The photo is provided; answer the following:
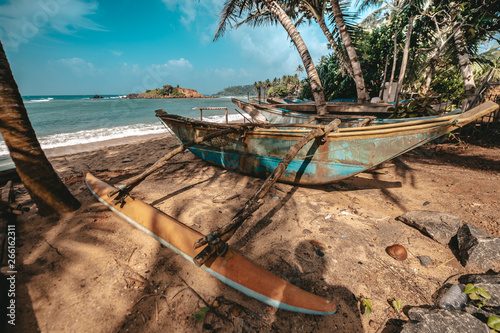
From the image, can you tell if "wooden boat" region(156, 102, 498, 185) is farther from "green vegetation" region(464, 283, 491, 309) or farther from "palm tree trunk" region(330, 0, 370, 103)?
"palm tree trunk" region(330, 0, 370, 103)

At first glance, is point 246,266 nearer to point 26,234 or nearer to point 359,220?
point 359,220

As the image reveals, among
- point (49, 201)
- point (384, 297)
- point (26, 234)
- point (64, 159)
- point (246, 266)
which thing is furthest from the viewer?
point (64, 159)

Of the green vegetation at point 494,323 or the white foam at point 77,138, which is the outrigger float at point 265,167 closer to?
the green vegetation at point 494,323

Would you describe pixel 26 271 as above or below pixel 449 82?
below

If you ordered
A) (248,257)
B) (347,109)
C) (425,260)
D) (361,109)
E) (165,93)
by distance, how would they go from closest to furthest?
(425,260)
(248,257)
(361,109)
(347,109)
(165,93)

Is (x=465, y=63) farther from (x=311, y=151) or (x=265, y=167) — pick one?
(x=265, y=167)

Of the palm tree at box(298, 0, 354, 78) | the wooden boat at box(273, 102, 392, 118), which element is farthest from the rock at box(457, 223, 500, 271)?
the palm tree at box(298, 0, 354, 78)

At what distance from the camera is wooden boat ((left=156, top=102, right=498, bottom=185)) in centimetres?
251

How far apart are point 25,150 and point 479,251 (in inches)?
213

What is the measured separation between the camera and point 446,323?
132 cm

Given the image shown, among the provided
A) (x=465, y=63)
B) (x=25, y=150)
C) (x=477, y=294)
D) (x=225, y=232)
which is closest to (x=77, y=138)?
(x=25, y=150)

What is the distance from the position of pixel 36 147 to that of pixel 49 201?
780mm

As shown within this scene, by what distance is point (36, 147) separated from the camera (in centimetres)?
250

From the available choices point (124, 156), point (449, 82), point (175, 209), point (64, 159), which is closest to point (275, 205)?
point (175, 209)
